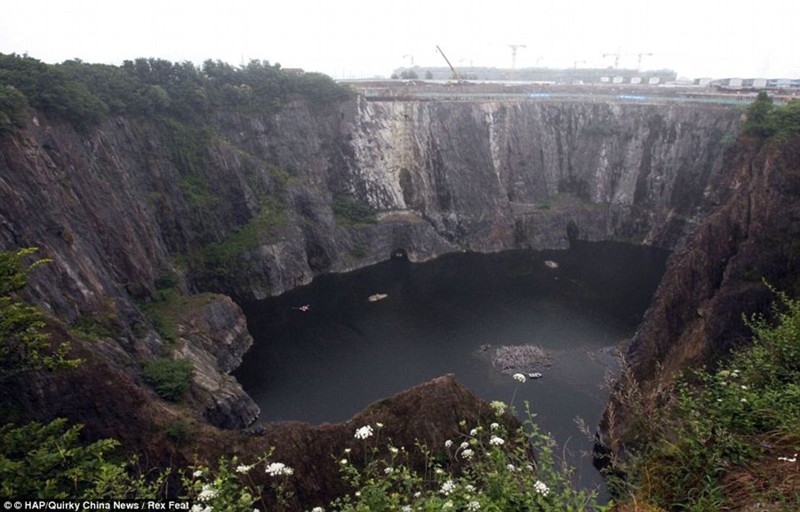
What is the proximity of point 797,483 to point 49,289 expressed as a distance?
111 feet

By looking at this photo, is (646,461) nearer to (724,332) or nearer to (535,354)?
(724,332)

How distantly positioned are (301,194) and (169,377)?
34.7 m

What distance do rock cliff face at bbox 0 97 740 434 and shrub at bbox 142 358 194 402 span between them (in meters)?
0.93

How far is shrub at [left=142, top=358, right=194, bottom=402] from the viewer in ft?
101

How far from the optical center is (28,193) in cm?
3391

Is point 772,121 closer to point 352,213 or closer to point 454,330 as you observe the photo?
point 454,330

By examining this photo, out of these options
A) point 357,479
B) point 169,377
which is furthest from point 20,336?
point 169,377

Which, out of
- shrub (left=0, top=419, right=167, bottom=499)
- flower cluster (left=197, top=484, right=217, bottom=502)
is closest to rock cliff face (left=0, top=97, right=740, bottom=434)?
shrub (left=0, top=419, right=167, bottom=499)

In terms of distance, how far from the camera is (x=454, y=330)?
4681cm

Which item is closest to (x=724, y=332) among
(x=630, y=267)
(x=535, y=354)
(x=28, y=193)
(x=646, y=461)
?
(x=535, y=354)

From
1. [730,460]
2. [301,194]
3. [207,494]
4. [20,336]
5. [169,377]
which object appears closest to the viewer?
[207,494]

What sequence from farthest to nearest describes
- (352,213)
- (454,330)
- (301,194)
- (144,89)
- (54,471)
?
1. (352,213)
2. (301,194)
3. (144,89)
4. (454,330)
5. (54,471)

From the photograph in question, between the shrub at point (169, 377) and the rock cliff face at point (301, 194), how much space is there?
0.93m

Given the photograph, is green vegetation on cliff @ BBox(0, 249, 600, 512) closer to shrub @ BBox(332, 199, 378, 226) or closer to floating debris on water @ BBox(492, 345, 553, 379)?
floating debris on water @ BBox(492, 345, 553, 379)
